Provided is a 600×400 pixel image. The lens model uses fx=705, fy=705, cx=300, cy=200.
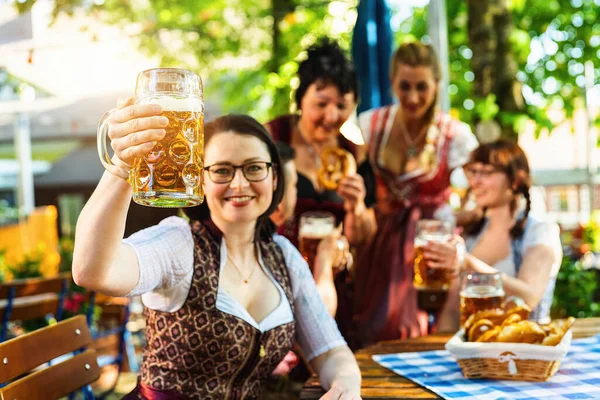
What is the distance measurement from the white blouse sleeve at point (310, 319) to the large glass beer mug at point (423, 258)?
58 centimetres

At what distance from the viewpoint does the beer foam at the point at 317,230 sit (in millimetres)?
2410

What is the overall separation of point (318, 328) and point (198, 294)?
361mm

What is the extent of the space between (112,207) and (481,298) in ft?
3.90

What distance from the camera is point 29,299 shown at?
12.8 ft

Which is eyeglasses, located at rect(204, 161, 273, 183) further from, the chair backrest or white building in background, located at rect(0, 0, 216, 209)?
white building in background, located at rect(0, 0, 216, 209)

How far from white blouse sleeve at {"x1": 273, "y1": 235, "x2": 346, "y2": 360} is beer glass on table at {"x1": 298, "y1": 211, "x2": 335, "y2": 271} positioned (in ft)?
1.69

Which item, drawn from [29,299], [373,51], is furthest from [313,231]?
[29,299]

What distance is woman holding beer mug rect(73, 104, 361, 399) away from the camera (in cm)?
163

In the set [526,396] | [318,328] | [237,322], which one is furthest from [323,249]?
[526,396]

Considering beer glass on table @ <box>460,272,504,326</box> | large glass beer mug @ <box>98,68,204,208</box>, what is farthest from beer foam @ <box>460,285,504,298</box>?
large glass beer mug @ <box>98,68,204,208</box>

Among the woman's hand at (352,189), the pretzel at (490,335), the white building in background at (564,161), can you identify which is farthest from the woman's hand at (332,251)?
the white building in background at (564,161)

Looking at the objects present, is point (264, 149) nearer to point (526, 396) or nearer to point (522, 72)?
point (526, 396)

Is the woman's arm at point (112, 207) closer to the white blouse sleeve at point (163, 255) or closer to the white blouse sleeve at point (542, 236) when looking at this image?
the white blouse sleeve at point (163, 255)

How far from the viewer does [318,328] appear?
1836mm
